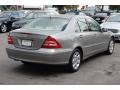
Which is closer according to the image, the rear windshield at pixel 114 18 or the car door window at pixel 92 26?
the car door window at pixel 92 26

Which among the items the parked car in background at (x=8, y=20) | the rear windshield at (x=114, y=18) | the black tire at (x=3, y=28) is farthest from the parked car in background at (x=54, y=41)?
the parked car in background at (x=8, y=20)

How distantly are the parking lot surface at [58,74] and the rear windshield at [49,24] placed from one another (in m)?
1.13

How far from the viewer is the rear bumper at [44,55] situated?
6.04 m

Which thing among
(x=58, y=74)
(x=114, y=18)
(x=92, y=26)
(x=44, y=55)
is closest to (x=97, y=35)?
(x=92, y=26)

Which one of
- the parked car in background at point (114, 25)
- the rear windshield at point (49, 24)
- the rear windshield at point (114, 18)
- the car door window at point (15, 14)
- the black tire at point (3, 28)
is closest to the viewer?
the rear windshield at point (49, 24)

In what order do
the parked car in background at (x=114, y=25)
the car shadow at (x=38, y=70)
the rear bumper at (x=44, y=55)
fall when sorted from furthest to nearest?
the parked car in background at (x=114, y=25), the car shadow at (x=38, y=70), the rear bumper at (x=44, y=55)

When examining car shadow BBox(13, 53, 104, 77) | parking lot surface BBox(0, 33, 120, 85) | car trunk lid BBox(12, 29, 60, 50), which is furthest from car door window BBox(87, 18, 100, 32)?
car trunk lid BBox(12, 29, 60, 50)

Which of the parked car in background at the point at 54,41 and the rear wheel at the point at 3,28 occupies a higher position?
the parked car in background at the point at 54,41

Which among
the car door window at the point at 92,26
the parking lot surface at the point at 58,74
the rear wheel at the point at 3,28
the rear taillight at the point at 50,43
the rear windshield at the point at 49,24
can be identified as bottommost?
the rear wheel at the point at 3,28

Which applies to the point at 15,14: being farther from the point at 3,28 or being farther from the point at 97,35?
the point at 97,35

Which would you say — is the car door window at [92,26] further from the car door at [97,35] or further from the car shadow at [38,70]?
the car shadow at [38,70]

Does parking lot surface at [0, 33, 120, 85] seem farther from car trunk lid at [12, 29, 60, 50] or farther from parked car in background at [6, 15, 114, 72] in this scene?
car trunk lid at [12, 29, 60, 50]

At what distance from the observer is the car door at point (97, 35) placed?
7.78 metres
